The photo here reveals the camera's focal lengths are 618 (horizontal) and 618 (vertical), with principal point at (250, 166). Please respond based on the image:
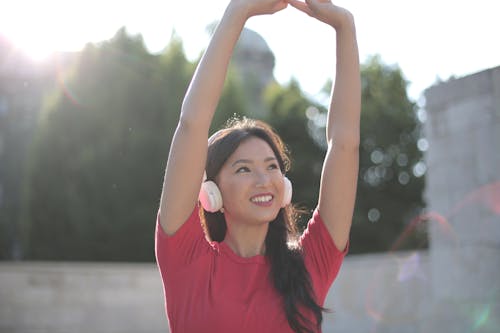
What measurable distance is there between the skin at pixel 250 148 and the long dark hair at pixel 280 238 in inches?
3.0

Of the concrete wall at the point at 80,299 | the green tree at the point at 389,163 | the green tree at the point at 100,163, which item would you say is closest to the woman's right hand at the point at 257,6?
the concrete wall at the point at 80,299

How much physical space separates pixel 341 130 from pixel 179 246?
2.36ft

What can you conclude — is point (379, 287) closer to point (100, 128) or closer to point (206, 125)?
point (206, 125)

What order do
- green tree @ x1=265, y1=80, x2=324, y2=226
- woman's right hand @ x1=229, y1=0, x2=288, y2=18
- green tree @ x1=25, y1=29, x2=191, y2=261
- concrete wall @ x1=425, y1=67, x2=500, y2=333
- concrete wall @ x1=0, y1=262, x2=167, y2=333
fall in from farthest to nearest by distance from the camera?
green tree @ x1=265, y1=80, x2=324, y2=226, green tree @ x1=25, y1=29, x2=191, y2=261, concrete wall @ x1=0, y1=262, x2=167, y2=333, concrete wall @ x1=425, y1=67, x2=500, y2=333, woman's right hand @ x1=229, y1=0, x2=288, y2=18

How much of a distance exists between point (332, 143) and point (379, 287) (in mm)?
5758

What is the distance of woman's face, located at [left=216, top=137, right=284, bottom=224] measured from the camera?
2.22 meters

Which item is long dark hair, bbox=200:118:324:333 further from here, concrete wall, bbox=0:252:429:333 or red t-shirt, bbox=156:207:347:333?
concrete wall, bbox=0:252:429:333

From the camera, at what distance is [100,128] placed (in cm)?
1848

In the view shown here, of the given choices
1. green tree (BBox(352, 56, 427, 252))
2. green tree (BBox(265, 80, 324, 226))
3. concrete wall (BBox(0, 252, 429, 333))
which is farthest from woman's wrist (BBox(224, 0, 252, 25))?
green tree (BBox(352, 56, 427, 252))

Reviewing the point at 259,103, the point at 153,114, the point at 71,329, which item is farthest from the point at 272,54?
the point at 71,329

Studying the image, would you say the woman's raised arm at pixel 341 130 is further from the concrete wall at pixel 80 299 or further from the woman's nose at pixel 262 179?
the concrete wall at pixel 80 299

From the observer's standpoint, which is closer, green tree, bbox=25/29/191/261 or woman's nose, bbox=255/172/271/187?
woman's nose, bbox=255/172/271/187

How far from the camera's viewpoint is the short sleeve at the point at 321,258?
7.21ft

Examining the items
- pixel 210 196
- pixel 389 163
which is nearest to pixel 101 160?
pixel 389 163
